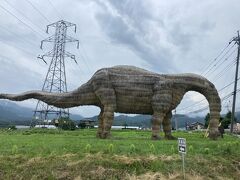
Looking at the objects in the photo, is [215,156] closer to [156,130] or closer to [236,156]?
[236,156]

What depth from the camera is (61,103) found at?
2545cm

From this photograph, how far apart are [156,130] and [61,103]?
5.73 meters

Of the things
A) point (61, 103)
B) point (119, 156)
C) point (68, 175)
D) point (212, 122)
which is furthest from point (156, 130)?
point (68, 175)

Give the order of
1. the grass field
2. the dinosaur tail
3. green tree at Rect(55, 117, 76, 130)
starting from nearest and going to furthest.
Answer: the grass field, the dinosaur tail, green tree at Rect(55, 117, 76, 130)

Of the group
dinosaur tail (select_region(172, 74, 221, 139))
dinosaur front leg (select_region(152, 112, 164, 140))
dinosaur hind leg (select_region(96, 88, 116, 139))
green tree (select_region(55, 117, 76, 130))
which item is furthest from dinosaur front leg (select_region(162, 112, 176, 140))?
green tree (select_region(55, 117, 76, 130))

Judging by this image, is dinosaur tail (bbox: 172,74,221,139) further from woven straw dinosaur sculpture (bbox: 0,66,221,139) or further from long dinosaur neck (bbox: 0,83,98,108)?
long dinosaur neck (bbox: 0,83,98,108)

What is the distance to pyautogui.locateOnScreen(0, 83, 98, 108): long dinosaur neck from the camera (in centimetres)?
2502

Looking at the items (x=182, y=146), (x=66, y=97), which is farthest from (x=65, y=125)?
(x=182, y=146)

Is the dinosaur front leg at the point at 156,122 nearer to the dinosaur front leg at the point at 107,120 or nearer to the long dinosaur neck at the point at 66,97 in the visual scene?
the dinosaur front leg at the point at 107,120

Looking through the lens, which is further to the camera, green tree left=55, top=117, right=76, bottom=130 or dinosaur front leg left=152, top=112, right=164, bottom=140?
green tree left=55, top=117, right=76, bottom=130

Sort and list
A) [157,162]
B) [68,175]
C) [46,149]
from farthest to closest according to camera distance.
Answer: [46,149] < [157,162] < [68,175]

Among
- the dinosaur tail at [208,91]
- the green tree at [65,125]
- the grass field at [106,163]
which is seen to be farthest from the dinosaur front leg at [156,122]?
the green tree at [65,125]

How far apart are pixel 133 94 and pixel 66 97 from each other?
4.00 m

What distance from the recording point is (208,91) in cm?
2564
